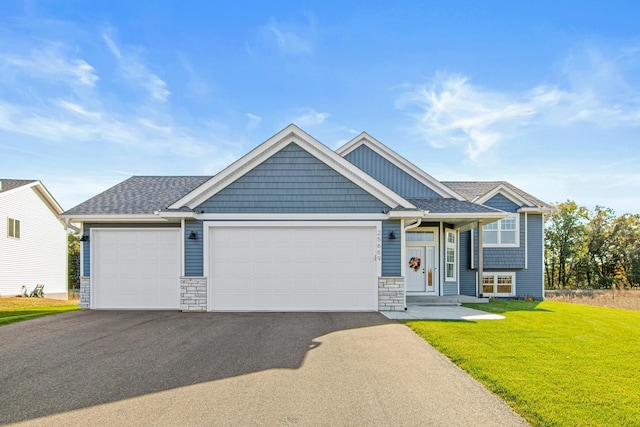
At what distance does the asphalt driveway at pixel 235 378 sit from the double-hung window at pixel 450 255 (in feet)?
23.2

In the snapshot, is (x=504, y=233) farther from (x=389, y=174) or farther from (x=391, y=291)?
(x=391, y=291)

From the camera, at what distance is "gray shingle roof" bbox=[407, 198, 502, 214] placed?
543 inches

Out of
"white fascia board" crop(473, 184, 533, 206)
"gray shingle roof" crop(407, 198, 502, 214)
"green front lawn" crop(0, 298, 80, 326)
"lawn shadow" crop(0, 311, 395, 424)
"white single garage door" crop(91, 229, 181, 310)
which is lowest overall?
"green front lawn" crop(0, 298, 80, 326)

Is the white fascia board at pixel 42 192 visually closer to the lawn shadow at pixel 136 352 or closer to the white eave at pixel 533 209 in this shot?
the lawn shadow at pixel 136 352

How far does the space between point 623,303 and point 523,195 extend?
5524 millimetres

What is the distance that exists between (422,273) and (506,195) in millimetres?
6081

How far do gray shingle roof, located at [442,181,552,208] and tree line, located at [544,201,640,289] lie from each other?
17872 mm

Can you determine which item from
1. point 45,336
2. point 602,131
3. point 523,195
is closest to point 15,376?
point 45,336

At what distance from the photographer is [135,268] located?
12.8 meters

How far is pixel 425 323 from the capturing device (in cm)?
969

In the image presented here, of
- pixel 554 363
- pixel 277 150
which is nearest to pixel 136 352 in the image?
pixel 554 363

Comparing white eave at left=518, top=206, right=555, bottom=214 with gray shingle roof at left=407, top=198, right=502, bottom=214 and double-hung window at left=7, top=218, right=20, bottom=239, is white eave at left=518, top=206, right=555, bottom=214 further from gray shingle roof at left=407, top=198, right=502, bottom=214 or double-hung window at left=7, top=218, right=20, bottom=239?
double-hung window at left=7, top=218, right=20, bottom=239

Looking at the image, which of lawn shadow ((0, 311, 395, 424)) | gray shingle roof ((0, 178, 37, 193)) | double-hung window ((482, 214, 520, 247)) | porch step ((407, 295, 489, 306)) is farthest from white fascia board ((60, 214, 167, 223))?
double-hung window ((482, 214, 520, 247))

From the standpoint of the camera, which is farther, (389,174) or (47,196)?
(47,196)
